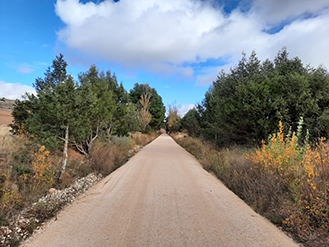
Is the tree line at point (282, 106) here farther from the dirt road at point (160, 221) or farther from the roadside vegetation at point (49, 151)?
the roadside vegetation at point (49, 151)

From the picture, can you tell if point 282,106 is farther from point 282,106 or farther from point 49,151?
point 49,151

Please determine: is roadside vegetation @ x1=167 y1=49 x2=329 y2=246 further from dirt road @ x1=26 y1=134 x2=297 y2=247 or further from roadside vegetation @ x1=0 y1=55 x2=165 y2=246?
A: roadside vegetation @ x1=0 y1=55 x2=165 y2=246

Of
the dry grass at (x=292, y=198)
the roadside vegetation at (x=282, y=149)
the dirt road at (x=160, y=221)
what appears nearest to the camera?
the dirt road at (x=160, y=221)

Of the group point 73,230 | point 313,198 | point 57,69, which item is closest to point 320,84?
point 313,198

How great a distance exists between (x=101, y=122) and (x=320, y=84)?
12.1 metres

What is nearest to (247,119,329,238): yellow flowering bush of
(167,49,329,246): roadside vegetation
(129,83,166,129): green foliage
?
(167,49,329,246): roadside vegetation

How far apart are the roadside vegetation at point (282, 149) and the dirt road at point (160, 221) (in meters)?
0.47

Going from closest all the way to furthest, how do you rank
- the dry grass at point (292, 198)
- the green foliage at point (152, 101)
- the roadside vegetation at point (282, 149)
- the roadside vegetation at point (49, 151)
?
the dry grass at point (292, 198)
the roadside vegetation at point (282, 149)
the roadside vegetation at point (49, 151)
the green foliage at point (152, 101)

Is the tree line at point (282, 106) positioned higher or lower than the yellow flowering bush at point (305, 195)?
higher

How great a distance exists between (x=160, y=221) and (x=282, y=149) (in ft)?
12.5

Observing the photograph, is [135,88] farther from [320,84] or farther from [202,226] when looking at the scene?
[202,226]

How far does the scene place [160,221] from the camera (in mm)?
3086

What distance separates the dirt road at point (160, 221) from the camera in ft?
8.35

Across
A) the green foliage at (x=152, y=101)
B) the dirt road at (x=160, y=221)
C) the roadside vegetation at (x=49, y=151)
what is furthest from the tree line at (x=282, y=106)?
the green foliage at (x=152, y=101)
